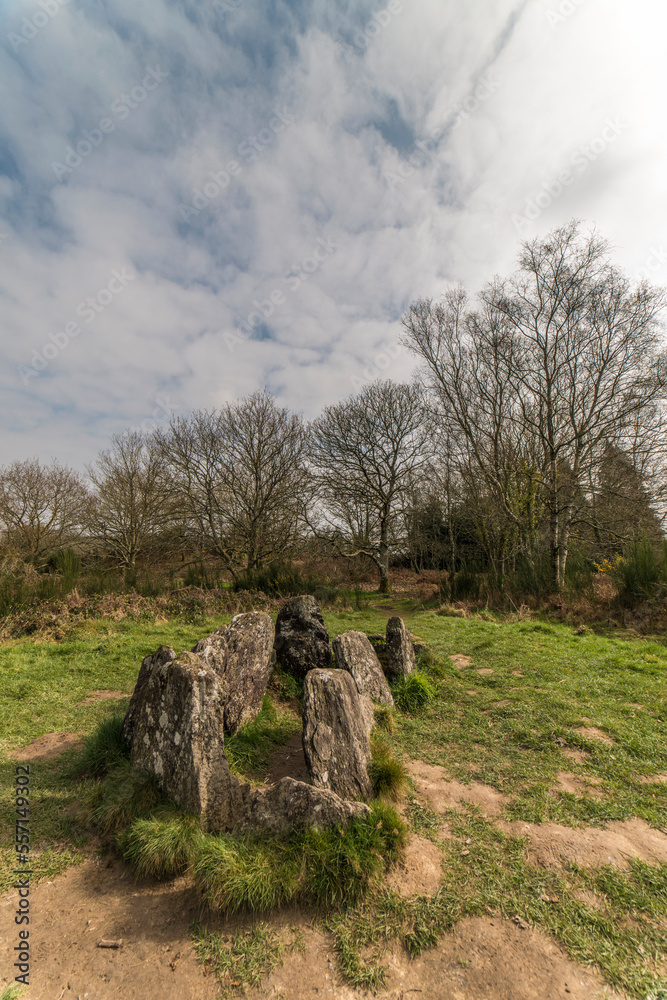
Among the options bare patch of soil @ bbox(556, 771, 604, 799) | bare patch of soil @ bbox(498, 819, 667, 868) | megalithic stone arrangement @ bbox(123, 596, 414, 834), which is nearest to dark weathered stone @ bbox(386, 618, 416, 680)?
megalithic stone arrangement @ bbox(123, 596, 414, 834)

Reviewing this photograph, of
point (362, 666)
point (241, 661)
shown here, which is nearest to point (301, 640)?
point (362, 666)

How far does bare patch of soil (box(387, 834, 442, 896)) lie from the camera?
2621 millimetres

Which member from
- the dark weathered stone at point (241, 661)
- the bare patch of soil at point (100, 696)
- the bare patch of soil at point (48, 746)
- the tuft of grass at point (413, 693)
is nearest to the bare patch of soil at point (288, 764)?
the dark weathered stone at point (241, 661)

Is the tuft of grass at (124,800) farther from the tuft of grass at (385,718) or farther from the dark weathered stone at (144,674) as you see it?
the tuft of grass at (385,718)

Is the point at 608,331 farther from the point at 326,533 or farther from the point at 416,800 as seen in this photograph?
the point at 416,800

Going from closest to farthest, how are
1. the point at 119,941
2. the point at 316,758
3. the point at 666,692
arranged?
the point at 119,941 < the point at 316,758 < the point at 666,692

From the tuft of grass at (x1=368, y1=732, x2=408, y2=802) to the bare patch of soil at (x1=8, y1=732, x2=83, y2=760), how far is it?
125 inches

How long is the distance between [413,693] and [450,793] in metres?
1.97

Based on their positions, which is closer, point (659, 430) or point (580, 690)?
point (580, 690)

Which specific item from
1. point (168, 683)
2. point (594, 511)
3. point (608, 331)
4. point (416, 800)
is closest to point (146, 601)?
point (168, 683)

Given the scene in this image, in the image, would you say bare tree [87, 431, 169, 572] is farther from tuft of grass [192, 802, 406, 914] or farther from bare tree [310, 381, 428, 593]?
tuft of grass [192, 802, 406, 914]

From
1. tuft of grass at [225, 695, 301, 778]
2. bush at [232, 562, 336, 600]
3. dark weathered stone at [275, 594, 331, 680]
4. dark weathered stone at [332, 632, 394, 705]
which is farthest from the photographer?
bush at [232, 562, 336, 600]

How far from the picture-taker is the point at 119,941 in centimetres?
234

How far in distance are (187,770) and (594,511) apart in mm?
17027
